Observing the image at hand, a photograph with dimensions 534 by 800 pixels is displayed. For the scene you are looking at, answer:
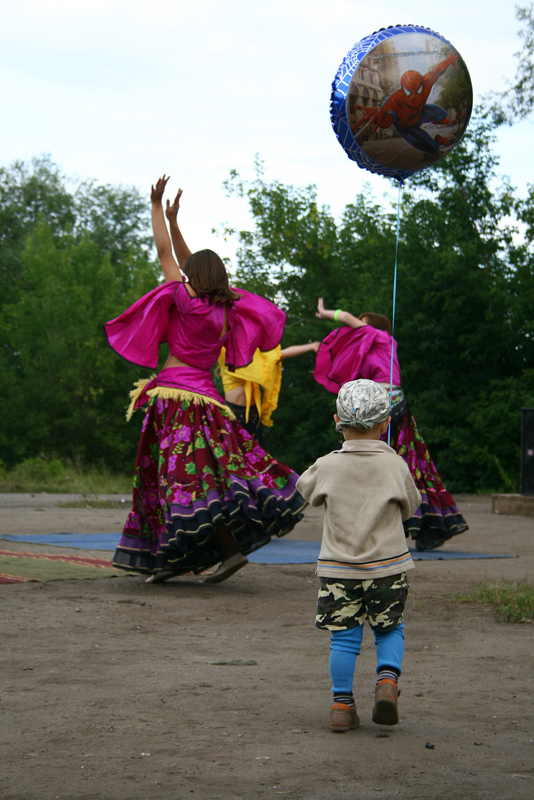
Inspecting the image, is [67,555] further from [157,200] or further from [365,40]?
[365,40]

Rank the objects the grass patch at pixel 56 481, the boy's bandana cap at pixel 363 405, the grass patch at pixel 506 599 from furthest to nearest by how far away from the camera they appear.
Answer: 1. the grass patch at pixel 56 481
2. the grass patch at pixel 506 599
3. the boy's bandana cap at pixel 363 405

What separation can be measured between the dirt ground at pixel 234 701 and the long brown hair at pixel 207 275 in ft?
6.06

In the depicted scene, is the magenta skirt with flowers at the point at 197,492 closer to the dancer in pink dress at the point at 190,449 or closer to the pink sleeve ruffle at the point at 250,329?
the dancer in pink dress at the point at 190,449

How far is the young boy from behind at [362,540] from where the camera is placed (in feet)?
10.5

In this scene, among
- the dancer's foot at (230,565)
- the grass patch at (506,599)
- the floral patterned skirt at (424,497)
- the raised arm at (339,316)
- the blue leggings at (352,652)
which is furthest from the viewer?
the floral patterned skirt at (424,497)

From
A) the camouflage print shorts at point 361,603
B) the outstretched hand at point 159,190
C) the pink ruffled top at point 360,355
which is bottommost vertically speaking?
the camouflage print shorts at point 361,603

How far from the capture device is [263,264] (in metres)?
26.8

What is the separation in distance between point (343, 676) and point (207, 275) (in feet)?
10.5

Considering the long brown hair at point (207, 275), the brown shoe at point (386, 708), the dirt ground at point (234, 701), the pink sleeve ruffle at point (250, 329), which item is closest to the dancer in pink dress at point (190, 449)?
the long brown hair at point (207, 275)

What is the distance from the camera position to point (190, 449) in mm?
5766

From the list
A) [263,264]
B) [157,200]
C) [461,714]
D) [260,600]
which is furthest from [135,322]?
[263,264]

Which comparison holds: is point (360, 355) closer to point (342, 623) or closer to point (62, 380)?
point (342, 623)

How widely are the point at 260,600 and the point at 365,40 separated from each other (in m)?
3.34

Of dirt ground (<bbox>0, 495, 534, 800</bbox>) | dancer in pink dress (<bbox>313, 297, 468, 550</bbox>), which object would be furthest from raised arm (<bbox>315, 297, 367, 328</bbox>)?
dirt ground (<bbox>0, 495, 534, 800</bbox>)
